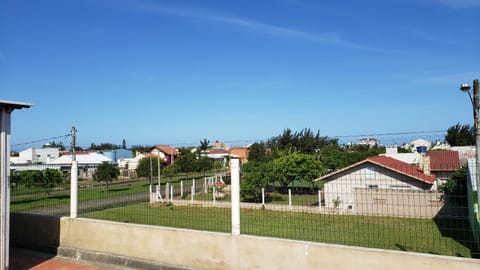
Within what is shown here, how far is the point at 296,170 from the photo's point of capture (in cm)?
2703

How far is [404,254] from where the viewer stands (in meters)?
4.63

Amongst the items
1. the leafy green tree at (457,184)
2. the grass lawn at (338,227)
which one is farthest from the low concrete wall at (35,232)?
the leafy green tree at (457,184)

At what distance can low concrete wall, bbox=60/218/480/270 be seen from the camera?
4699 mm

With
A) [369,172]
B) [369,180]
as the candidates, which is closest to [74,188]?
[369,180]

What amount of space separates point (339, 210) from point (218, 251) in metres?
12.1

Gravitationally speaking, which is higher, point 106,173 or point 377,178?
point 106,173

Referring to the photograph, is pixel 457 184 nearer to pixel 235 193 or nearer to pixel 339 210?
pixel 339 210

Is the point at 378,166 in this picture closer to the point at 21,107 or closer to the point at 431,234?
the point at 431,234

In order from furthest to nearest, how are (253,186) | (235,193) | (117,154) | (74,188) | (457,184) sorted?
(117,154) < (253,186) < (457,184) < (74,188) < (235,193)

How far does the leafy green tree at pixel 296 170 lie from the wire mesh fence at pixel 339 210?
2107 millimetres

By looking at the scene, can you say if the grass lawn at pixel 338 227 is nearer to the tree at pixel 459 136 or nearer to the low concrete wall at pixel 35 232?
the low concrete wall at pixel 35 232

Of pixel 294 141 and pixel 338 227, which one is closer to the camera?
pixel 338 227

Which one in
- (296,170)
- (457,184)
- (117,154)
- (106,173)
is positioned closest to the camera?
(457,184)

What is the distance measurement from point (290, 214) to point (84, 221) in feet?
39.1
